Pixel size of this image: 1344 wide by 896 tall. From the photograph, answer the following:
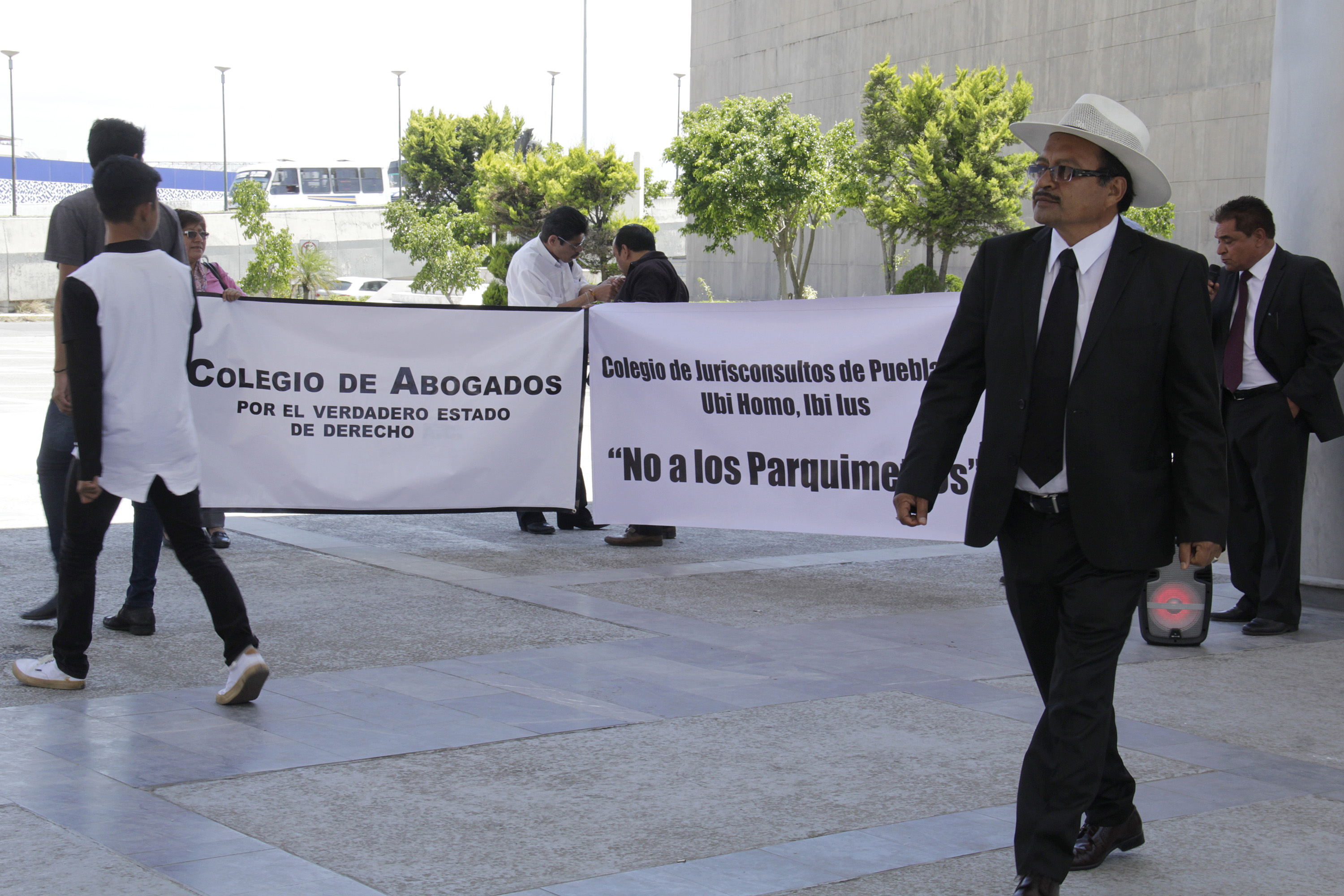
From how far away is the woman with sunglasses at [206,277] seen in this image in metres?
8.20

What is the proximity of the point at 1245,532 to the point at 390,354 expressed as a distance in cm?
482

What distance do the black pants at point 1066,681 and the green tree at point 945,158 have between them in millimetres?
40768

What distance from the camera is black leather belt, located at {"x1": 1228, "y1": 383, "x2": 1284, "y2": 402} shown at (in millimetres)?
6930

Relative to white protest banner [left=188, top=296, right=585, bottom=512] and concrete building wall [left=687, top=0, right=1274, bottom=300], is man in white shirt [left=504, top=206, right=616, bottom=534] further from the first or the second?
concrete building wall [left=687, top=0, right=1274, bottom=300]

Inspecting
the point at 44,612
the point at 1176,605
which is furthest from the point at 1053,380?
the point at 44,612

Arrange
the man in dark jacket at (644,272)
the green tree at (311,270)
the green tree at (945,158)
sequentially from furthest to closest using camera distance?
1. the green tree at (945,158)
2. the green tree at (311,270)
3. the man in dark jacket at (644,272)

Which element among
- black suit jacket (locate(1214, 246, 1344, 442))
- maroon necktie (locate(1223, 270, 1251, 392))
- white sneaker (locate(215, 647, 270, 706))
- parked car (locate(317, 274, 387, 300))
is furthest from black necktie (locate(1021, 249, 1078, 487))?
parked car (locate(317, 274, 387, 300))

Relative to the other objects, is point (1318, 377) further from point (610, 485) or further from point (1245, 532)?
point (610, 485)

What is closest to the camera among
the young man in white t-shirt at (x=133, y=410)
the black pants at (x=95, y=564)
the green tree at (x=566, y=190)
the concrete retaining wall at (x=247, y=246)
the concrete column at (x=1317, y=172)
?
the young man in white t-shirt at (x=133, y=410)

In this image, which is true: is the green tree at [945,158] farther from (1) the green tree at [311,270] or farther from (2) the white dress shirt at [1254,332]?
(2) the white dress shirt at [1254,332]

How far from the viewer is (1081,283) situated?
350cm

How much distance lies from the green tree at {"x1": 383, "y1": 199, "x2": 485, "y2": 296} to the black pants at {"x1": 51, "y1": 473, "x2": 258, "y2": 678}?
40.1 meters

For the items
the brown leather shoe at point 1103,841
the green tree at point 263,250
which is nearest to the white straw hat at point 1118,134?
the brown leather shoe at point 1103,841

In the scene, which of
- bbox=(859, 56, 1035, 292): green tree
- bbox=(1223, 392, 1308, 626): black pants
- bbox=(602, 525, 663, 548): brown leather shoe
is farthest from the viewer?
bbox=(859, 56, 1035, 292): green tree
